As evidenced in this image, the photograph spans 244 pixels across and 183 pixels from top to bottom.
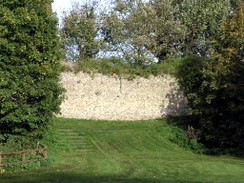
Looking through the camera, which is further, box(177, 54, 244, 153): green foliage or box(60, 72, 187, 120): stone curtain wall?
box(60, 72, 187, 120): stone curtain wall

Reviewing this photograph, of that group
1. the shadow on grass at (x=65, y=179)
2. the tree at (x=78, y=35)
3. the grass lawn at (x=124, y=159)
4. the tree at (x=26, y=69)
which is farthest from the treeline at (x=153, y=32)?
the shadow on grass at (x=65, y=179)

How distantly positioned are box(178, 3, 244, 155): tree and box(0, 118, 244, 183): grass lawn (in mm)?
2048

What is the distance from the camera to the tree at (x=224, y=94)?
3095cm

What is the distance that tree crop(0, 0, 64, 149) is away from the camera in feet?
75.0

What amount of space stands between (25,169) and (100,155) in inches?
253

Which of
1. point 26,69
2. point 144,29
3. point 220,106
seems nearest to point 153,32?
point 144,29

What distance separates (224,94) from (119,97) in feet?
29.8

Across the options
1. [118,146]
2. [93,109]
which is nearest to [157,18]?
[93,109]

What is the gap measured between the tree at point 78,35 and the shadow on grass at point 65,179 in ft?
75.8

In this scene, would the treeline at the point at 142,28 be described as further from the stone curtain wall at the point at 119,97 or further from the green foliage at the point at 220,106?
the green foliage at the point at 220,106

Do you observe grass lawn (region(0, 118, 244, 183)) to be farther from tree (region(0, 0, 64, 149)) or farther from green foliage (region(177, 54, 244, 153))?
tree (region(0, 0, 64, 149))

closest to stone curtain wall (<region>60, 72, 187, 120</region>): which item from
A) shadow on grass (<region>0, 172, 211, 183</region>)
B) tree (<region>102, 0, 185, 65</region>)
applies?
tree (<region>102, 0, 185, 65</region>)

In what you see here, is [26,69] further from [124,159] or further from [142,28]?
[142,28]

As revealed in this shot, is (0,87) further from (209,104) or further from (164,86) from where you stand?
(164,86)
